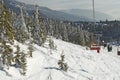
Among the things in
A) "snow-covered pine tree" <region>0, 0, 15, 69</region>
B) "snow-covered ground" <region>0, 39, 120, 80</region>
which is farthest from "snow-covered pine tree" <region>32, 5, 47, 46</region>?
"snow-covered pine tree" <region>0, 0, 15, 69</region>

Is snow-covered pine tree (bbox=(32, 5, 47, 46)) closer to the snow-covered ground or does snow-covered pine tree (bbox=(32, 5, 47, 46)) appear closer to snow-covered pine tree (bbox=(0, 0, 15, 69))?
the snow-covered ground

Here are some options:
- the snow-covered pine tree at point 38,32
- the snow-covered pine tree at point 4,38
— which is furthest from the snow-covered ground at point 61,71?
the snow-covered pine tree at point 38,32

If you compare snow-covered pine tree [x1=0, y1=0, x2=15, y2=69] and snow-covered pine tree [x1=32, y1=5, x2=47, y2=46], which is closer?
snow-covered pine tree [x1=0, y1=0, x2=15, y2=69]

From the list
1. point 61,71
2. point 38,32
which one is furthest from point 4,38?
point 38,32

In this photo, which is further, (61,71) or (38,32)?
(38,32)

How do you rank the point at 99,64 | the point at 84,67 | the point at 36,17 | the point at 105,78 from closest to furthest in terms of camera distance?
the point at 105,78
the point at 84,67
the point at 99,64
the point at 36,17

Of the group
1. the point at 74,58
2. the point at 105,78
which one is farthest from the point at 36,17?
the point at 105,78

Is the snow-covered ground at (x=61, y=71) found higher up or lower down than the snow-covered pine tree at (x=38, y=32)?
lower down

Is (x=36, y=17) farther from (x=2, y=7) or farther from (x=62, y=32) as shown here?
(x=62, y=32)

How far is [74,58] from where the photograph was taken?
4194 centimetres

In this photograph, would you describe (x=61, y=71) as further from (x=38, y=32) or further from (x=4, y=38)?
(x=38, y=32)

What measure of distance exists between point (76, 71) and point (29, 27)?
2801 cm

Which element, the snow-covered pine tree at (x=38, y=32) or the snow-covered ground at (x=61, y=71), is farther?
the snow-covered pine tree at (x=38, y=32)

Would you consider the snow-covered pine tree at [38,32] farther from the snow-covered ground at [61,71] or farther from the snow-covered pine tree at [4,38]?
the snow-covered pine tree at [4,38]
